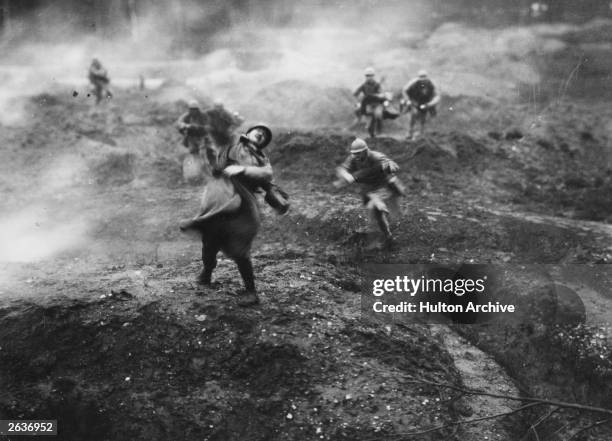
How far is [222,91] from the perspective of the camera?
17.8 m

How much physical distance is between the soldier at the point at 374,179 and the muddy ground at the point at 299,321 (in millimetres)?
919

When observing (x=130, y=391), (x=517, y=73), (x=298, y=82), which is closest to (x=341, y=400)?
(x=130, y=391)

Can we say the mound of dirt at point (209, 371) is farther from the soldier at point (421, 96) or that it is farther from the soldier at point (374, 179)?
the soldier at point (421, 96)

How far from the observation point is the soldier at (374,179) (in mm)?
7242

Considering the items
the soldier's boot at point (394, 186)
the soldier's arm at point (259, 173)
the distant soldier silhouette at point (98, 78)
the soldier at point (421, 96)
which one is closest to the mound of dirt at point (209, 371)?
the soldier's arm at point (259, 173)

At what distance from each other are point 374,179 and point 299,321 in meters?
2.64

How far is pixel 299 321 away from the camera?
18.4 feet

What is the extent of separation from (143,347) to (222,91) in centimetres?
1387

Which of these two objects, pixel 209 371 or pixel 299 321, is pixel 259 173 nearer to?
pixel 299 321

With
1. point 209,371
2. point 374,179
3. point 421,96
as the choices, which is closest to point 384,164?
point 374,179

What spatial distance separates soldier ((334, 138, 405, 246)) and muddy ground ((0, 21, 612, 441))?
0.92 meters

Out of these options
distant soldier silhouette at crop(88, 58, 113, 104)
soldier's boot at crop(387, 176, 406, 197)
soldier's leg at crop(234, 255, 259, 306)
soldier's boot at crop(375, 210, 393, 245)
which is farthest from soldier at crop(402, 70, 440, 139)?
distant soldier silhouette at crop(88, 58, 113, 104)

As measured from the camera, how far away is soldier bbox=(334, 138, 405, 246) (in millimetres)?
7242

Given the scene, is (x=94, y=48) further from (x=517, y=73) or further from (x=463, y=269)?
(x=463, y=269)
